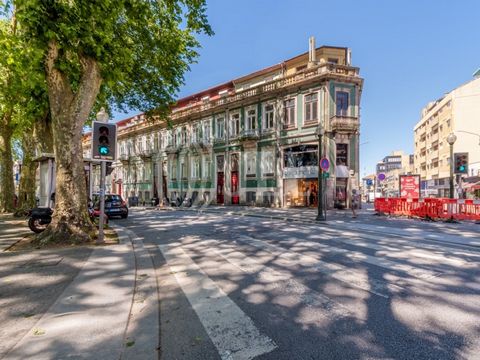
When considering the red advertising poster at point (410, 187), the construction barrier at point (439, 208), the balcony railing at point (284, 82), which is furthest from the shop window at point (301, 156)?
the construction barrier at point (439, 208)

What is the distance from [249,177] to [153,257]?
20.8 metres

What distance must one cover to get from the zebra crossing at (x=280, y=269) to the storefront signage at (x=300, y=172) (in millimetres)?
13504

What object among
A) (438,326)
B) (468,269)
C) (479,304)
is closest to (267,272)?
(438,326)

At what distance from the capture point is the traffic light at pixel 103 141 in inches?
291

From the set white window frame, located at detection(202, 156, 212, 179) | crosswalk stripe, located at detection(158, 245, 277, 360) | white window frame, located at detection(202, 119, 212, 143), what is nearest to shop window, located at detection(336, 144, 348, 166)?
white window frame, located at detection(202, 156, 212, 179)

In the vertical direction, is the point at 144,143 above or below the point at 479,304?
above

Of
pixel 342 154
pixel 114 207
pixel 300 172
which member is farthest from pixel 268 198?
pixel 114 207

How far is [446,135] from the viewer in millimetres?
45625

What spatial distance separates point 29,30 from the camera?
7051 mm

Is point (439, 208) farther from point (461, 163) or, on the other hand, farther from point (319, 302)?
point (319, 302)

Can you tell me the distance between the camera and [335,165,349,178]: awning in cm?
2184

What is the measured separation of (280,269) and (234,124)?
966 inches

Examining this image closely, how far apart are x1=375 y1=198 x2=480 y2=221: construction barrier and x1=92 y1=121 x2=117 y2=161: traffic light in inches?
591

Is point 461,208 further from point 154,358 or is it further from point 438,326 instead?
point 154,358
